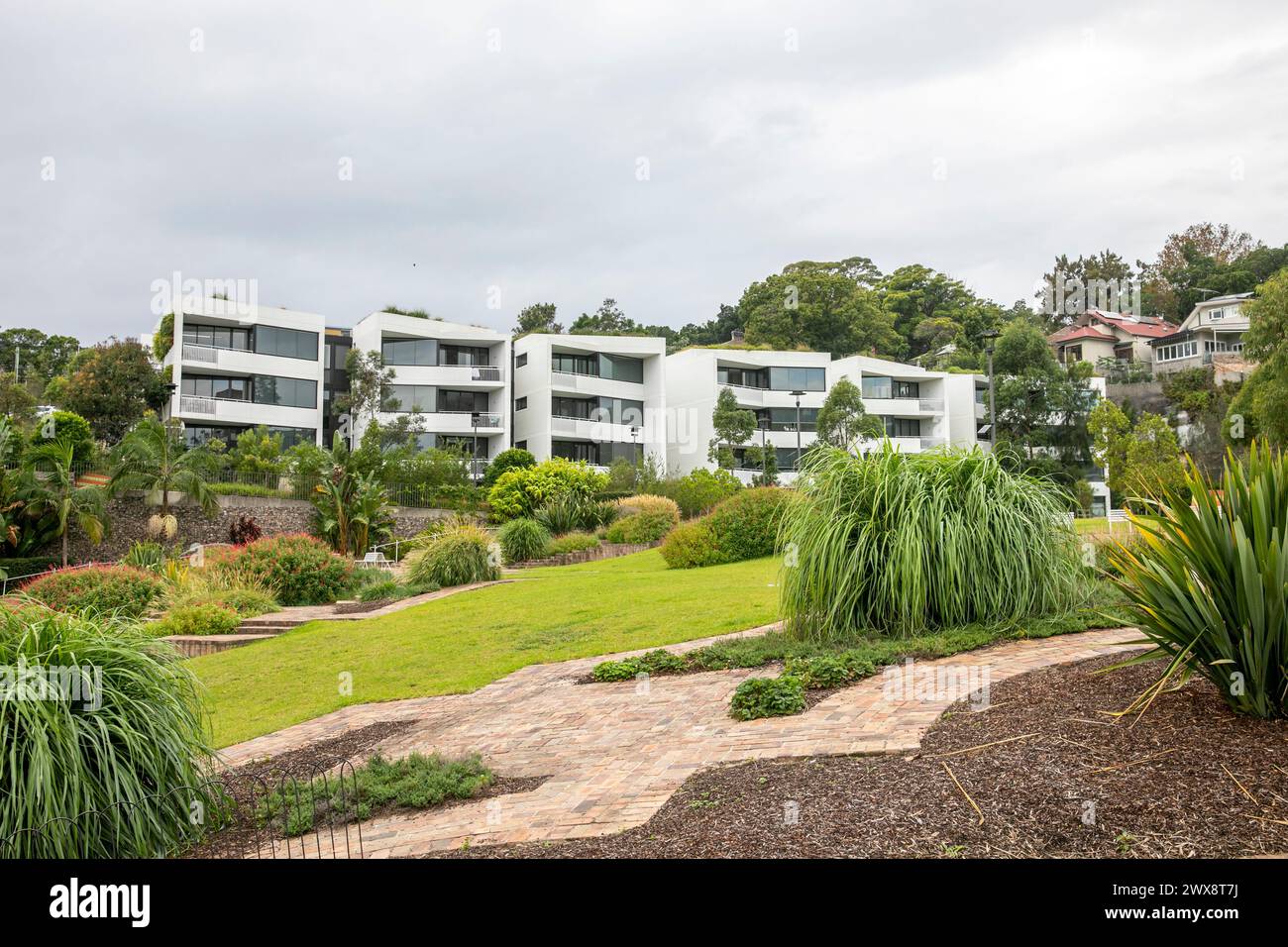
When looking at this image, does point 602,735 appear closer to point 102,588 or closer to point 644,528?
point 102,588

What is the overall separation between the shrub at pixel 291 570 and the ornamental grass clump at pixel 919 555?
1406 cm

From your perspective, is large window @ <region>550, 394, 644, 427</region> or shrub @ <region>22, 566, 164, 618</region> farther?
large window @ <region>550, 394, 644, 427</region>

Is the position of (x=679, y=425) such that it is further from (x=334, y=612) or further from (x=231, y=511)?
(x=334, y=612)

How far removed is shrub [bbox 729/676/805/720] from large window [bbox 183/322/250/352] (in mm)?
43545

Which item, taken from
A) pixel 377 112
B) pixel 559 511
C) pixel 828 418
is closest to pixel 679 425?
pixel 828 418

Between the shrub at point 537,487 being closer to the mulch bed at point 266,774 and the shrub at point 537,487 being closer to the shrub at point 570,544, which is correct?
the shrub at point 570,544

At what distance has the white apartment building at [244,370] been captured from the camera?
42875mm

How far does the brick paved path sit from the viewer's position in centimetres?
535

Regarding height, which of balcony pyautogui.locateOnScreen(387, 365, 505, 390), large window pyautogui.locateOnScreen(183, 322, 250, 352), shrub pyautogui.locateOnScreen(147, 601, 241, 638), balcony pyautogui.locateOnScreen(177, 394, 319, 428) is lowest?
shrub pyautogui.locateOnScreen(147, 601, 241, 638)

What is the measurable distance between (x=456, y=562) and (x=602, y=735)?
50.6ft

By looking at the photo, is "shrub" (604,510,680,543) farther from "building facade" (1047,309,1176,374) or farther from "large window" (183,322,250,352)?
"building facade" (1047,309,1176,374)

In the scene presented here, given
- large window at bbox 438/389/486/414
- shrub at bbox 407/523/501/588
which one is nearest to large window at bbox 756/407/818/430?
large window at bbox 438/389/486/414

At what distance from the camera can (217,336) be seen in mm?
44781

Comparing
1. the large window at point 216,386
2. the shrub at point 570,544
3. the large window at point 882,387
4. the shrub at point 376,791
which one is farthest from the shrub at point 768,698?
the large window at point 882,387
